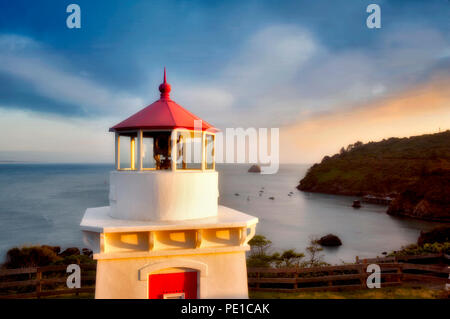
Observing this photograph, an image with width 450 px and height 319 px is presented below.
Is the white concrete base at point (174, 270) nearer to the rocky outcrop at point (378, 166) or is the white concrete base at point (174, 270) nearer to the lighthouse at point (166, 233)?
the lighthouse at point (166, 233)

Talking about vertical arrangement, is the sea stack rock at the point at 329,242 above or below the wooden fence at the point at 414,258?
below

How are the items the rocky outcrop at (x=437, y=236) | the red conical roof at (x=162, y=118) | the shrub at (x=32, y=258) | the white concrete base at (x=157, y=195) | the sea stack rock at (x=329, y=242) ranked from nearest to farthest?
1. the white concrete base at (x=157, y=195)
2. the red conical roof at (x=162, y=118)
3. the rocky outcrop at (x=437, y=236)
4. the shrub at (x=32, y=258)
5. the sea stack rock at (x=329, y=242)

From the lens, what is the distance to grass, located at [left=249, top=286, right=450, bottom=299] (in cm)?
1105

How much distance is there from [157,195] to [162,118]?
63.2 inches

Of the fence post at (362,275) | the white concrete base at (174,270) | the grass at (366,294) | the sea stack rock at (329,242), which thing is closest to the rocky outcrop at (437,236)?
the grass at (366,294)

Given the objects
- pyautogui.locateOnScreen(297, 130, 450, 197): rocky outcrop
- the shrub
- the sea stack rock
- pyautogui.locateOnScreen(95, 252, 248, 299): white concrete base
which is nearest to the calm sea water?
the sea stack rock

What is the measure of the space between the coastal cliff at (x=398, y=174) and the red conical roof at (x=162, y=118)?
6070cm

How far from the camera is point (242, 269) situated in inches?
246

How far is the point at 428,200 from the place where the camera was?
182 ft

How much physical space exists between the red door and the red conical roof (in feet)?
9.71

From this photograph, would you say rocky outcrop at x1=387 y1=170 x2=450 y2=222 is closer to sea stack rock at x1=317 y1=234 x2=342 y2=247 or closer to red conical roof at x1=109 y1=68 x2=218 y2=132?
sea stack rock at x1=317 y1=234 x2=342 y2=247

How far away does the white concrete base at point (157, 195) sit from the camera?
6.03 meters

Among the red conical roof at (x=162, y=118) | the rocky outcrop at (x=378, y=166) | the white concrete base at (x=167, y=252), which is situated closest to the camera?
the white concrete base at (x=167, y=252)
